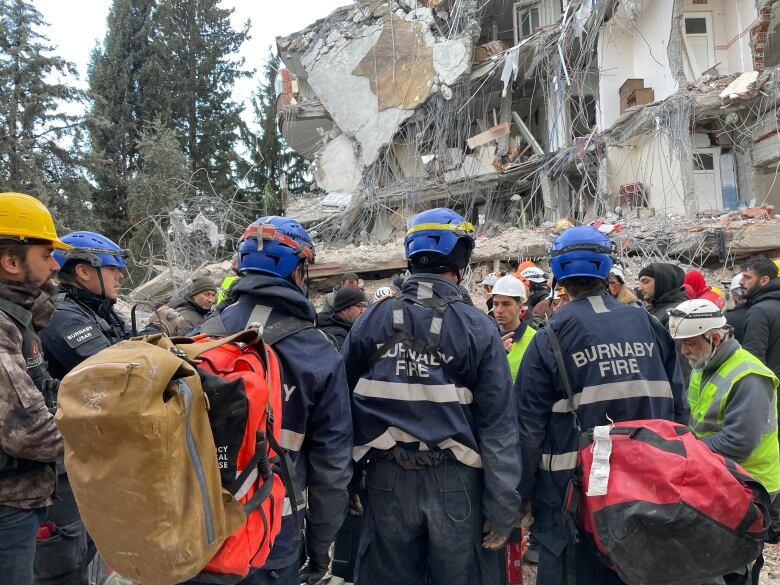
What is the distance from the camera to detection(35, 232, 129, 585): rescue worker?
2.86 meters

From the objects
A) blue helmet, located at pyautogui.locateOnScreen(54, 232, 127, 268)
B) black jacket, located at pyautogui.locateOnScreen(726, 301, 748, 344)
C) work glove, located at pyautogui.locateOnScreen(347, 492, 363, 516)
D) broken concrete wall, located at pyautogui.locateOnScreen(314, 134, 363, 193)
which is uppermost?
broken concrete wall, located at pyautogui.locateOnScreen(314, 134, 363, 193)

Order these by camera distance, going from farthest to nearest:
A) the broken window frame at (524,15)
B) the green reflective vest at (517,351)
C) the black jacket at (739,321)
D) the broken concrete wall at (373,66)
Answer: the broken window frame at (524,15), the broken concrete wall at (373,66), the black jacket at (739,321), the green reflective vest at (517,351)

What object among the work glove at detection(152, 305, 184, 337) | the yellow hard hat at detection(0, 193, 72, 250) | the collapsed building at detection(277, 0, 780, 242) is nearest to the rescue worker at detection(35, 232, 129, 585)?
the yellow hard hat at detection(0, 193, 72, 250)

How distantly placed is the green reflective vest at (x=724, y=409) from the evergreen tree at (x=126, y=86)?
25.2 meters

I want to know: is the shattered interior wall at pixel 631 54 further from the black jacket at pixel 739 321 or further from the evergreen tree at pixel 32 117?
the evergreen tree at pixel 32 117

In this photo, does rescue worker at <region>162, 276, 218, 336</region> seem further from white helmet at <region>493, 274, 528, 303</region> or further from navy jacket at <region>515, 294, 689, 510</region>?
navy jacket at <region>515, 294, 689, 510</region>

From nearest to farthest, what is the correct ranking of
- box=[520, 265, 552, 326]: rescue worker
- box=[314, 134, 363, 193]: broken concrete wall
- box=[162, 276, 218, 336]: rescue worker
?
box=[162, 276, 218, 336]: rescue worker
box=[520, 265, 552, 326]: rescue worker
box=[314, 134, 363, 193]: broken concrete wall

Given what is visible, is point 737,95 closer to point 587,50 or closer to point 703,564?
point 587,50

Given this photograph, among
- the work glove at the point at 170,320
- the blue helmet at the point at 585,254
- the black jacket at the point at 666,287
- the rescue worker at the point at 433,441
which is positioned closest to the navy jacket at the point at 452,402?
the rescue worker at the point at 433,441

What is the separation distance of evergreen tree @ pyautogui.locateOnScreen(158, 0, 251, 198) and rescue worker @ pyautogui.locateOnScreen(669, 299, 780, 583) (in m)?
25.4

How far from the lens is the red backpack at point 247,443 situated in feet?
6.03

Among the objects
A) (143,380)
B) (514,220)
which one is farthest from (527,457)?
(514,220)

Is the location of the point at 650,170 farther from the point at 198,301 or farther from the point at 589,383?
the point at 589,383

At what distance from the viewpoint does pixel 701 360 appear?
324cm
